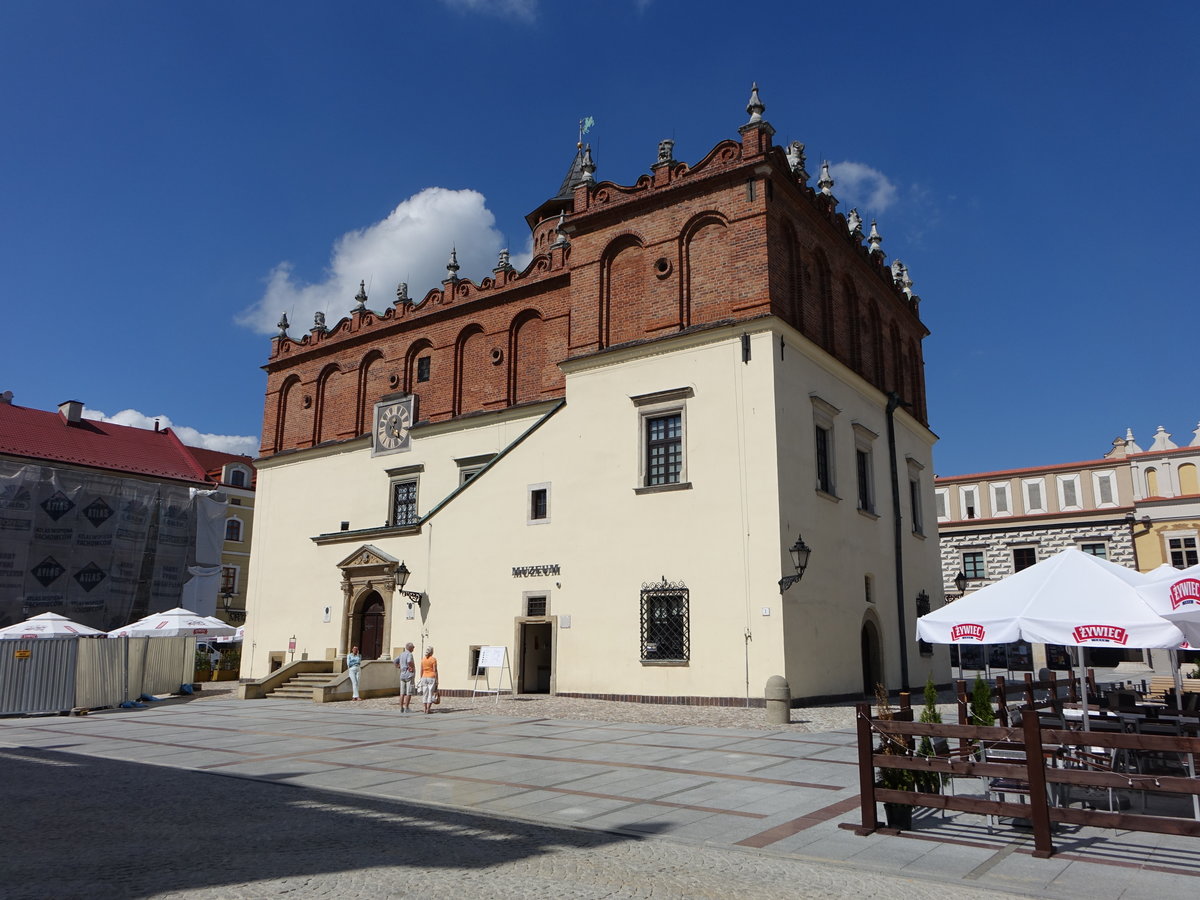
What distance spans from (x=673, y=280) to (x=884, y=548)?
9.60 m

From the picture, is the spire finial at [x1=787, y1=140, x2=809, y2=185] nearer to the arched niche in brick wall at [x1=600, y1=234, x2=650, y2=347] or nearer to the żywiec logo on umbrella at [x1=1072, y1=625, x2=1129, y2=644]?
the arched niche in brick wall at [x1=600, y1=234, x2=650, y2=347]

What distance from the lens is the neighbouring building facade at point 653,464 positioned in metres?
19.4

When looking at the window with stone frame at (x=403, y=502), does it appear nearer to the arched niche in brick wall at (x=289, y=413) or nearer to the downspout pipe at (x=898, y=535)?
the arched niche in brick wall at (x=289, y=413)

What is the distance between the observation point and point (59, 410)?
158 ft

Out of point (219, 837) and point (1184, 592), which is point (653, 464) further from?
point (219, 837)

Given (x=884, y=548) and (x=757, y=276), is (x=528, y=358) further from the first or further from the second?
(x=884, y=548)

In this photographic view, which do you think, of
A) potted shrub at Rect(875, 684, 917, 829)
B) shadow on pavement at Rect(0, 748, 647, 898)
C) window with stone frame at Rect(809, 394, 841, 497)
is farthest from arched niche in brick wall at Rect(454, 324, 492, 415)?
potted shrub at Rect(875, 684, 917, 829)

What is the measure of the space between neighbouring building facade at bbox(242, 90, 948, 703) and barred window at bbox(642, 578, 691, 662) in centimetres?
5

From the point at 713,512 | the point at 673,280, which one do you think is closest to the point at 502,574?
the point at 713,512

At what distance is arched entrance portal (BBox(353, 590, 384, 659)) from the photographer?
2648cm

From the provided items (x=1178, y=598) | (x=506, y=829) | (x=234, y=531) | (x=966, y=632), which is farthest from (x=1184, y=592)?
(x=234, y=531)

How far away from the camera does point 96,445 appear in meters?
47.0

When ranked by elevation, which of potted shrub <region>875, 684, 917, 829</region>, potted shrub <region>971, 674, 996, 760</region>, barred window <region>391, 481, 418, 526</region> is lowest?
potted shrub <region>875, 684, 917, 829</region>

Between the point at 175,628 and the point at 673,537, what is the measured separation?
54.1ft
